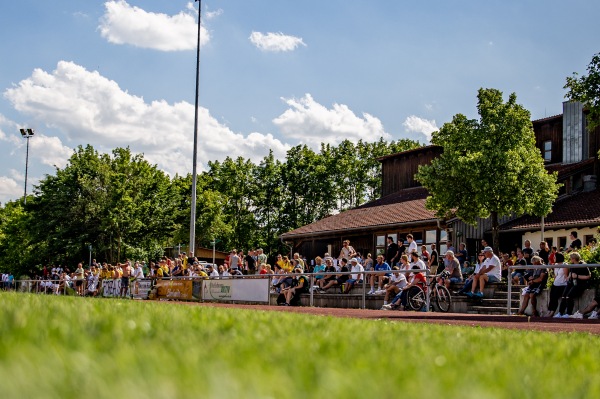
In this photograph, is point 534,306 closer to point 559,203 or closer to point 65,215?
point 559,203

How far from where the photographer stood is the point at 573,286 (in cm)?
1952

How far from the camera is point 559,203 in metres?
44.1

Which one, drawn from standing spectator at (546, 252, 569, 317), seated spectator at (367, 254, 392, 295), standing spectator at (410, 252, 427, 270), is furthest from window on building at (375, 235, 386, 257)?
standing spectator at (546, 252, 569, 317)

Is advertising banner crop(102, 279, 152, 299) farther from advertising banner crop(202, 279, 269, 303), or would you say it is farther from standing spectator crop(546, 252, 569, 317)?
standing spectator crop(546, 252, 569, 317)

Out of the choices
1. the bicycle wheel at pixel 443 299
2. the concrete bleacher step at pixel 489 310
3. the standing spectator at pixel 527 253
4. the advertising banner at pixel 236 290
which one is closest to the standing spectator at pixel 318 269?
the advertising banner at pixel 236 290

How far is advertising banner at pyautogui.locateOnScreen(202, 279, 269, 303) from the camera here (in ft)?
95.5

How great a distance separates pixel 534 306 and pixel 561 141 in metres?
31.7

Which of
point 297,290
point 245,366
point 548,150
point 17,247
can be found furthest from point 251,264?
point 17,247

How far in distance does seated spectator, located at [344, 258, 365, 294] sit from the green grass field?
21.3m

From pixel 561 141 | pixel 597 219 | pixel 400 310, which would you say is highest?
pixel 561 141

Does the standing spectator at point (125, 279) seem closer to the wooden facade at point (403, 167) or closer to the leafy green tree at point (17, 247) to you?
the wooden facade at point (403, 167)

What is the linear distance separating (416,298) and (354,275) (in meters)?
3.55

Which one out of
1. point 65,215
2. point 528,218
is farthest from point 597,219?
point 65,215

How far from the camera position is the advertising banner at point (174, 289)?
110 ft
